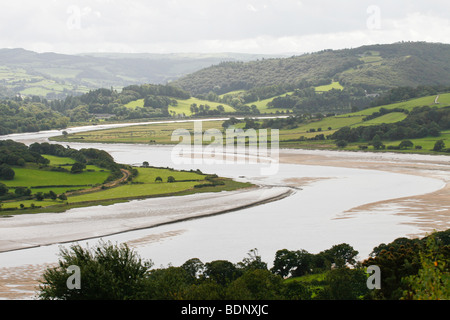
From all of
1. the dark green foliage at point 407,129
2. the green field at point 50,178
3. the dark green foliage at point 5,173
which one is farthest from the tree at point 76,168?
the dark green foliage at point 407,129

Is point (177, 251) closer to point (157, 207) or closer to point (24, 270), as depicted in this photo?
point (24, 270)

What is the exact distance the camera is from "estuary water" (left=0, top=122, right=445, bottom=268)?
42.8 metres

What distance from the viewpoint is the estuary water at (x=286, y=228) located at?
4281 centimetres

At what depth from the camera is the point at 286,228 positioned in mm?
50438

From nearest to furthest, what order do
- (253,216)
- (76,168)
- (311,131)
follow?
(253,216) → (76,168) → (311,131)

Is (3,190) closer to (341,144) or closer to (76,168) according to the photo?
(76,168)

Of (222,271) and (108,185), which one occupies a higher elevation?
(108,185)

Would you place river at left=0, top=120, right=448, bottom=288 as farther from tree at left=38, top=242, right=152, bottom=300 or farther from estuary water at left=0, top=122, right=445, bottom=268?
tree at left=38, top=242, right=152, bottom=300

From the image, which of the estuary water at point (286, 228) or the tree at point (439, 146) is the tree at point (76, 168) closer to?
the estuary water at point (286, 228)

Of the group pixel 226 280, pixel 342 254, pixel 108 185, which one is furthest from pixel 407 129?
pixel 226 280

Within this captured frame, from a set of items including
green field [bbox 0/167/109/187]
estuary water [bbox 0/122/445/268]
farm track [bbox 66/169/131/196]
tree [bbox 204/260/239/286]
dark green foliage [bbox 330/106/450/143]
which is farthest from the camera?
dark green foliage [bbox 330/106/450/143]

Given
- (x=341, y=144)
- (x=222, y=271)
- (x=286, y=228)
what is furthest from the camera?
(x=341, y=144)

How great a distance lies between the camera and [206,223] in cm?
5450

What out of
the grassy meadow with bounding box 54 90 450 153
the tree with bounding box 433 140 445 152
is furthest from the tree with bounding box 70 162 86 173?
the tree with bounding box 433 140 445 152
